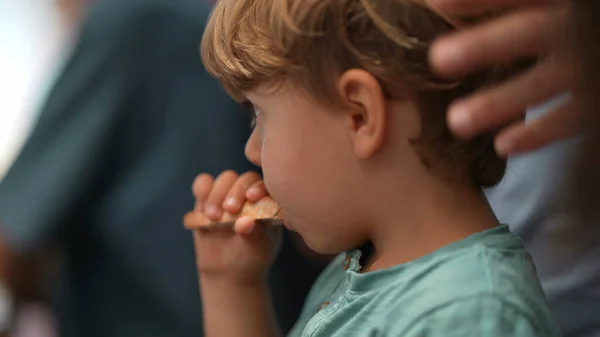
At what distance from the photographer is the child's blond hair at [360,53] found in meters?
0.48

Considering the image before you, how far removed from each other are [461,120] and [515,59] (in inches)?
2.1

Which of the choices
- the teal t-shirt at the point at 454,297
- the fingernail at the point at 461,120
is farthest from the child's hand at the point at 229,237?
the fingernail at the point at 461,120

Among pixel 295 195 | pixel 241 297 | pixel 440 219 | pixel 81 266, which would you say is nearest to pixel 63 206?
pixel 81 266

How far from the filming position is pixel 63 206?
0.94 metres

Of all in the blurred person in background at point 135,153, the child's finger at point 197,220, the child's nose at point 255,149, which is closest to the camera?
the child's nose at point 255,149

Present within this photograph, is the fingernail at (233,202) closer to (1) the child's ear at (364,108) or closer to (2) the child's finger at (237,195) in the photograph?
(2) the child's finger at (237,195)

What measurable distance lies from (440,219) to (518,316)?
102 millimetres

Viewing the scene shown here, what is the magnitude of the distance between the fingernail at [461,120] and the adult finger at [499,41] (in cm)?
2

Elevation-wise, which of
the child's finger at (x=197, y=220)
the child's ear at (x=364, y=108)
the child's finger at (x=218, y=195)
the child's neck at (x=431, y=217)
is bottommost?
the child's neck at (x=431, y=217)

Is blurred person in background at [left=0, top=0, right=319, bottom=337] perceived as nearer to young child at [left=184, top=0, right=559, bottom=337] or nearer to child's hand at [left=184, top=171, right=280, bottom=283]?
child's hand at [left=184, top=171, right=280, bottom=283]

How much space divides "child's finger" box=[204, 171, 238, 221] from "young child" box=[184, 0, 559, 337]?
102 mm

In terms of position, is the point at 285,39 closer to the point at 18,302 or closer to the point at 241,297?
the point at 241,297

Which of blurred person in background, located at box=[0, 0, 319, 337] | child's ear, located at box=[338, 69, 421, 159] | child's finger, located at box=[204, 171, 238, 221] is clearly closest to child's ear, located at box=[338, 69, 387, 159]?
child's ear, located at box=[338, 69, 421, 159]

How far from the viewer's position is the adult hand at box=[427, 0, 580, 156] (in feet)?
1.39
